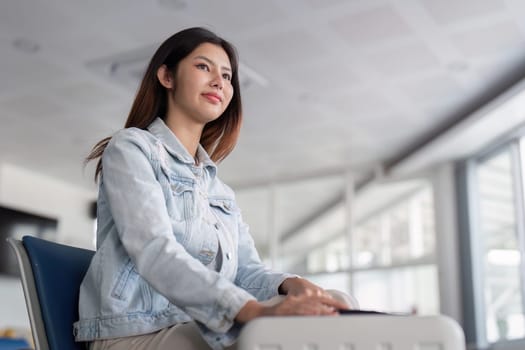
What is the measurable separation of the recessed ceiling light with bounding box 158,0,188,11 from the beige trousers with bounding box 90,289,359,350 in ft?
12.1

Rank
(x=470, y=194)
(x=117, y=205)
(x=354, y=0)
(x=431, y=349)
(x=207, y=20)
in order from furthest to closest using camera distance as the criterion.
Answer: (x=470, y=194), (x=207, y=20), (x=354, y=0), (x=117, y=205), (x=431, y=349)

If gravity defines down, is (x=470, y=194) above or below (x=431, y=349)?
above

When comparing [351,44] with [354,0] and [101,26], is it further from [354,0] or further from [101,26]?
[101,26]

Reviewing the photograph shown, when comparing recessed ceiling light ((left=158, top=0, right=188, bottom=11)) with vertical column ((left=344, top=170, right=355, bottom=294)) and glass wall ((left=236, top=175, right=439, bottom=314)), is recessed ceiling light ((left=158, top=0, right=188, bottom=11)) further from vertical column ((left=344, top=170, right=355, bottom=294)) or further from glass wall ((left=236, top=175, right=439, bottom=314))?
glass wall ((left=236, top=175, right=439, bottom=314))

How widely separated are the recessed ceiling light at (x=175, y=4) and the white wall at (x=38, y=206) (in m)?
4.68

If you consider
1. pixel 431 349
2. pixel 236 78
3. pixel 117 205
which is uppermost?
pixel 236 78

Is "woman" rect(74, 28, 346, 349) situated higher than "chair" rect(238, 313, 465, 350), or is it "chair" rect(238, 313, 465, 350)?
"woman" rect(74, 28, 346, 349)

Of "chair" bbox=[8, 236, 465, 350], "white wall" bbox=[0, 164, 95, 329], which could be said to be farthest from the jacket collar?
"white wall" bbox=[0, 164, 95, 329]

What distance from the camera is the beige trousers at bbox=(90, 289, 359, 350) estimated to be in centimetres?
108

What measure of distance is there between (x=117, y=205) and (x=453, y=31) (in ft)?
14.1

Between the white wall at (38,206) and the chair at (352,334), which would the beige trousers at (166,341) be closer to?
the chair at (352,334)

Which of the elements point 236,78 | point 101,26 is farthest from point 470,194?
point 236,78

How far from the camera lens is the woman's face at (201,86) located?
4.57 ft

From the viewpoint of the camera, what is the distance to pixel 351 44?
5.20 meters
